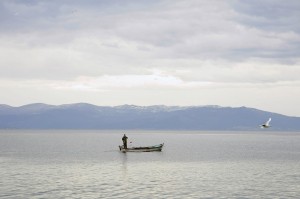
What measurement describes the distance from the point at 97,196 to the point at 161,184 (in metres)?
11.1

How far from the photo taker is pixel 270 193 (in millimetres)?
46344

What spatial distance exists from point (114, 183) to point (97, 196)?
9527 mm

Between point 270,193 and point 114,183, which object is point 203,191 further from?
point 114,183

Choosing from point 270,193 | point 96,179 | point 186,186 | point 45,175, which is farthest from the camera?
point 45,175

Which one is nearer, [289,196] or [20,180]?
[289,196]

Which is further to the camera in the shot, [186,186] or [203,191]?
[186,186]

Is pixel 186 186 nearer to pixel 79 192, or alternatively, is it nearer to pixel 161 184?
pixel 161 184

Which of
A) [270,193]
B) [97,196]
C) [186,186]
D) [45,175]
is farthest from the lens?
[45,175]

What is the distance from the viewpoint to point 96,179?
55.9m

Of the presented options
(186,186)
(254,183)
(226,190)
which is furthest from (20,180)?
(254,183)

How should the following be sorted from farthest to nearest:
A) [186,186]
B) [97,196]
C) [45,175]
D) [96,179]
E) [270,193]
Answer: [45,175], [96,179], [186,186], [270,193], [97,196]

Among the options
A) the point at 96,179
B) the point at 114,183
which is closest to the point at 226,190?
the point at 114,183

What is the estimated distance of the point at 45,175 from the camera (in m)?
60.4

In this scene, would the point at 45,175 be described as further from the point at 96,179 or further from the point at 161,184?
the point at 161,184
